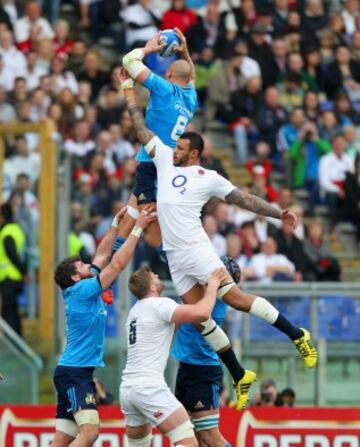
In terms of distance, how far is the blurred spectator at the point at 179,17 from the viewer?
29.6m

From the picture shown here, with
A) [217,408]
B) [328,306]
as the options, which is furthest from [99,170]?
[217,408]

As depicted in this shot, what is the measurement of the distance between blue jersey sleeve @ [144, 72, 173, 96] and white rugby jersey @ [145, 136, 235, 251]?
494 millimetres

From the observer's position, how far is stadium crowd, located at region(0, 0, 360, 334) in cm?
2547

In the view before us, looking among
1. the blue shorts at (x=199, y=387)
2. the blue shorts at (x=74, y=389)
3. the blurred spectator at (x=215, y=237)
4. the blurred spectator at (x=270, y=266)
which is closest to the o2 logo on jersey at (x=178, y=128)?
the blue shorts at (x=199, y=387)

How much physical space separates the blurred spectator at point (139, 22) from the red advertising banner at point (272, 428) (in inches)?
382

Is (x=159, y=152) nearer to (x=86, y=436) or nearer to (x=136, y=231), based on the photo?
(x=136, y=231)

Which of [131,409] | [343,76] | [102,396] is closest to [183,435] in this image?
[131,409]

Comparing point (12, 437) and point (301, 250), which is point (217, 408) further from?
point (301, 250)

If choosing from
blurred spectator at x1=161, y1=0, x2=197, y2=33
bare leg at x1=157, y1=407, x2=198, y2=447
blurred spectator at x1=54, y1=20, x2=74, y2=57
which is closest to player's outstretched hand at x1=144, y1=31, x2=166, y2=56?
bare leg at x1=157, y1=407, x2=198, y2=447

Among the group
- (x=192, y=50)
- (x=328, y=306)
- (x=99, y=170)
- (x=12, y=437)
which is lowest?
(x=12, y=437)

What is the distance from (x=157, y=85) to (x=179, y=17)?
449 inches

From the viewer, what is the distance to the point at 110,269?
1852 centimetres

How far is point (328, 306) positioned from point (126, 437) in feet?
16.1

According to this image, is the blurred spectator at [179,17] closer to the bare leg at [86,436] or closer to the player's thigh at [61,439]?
the player's thigh at [61,439]
